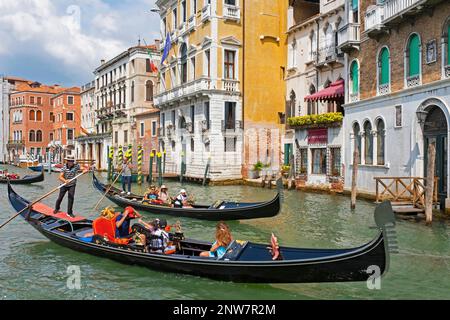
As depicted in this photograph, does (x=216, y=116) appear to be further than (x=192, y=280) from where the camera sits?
Yes

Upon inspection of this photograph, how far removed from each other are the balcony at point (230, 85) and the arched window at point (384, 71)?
880 centimetres

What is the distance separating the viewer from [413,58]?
1134cm

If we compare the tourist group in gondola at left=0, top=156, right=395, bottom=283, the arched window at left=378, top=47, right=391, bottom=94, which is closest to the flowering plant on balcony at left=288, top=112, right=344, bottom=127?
the arched window at left=378, top=47, right=391, bottom=94

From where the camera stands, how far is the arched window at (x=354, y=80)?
14.1 metres

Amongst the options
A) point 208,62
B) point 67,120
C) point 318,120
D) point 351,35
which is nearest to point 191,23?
point 208,62

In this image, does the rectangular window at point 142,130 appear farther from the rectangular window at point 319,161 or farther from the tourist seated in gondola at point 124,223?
the tourist seated in gondola at point 124,223

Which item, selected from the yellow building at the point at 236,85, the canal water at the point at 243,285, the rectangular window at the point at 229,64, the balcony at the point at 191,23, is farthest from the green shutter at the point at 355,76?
the balcony at the point at 191,23

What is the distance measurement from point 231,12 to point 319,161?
824cm

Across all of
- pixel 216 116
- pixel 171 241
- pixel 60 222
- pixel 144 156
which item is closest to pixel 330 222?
pixel 171 241

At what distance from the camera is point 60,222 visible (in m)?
7.71

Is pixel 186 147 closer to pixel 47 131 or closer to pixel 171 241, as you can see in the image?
pixel 171 241

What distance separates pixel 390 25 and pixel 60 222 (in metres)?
9.29

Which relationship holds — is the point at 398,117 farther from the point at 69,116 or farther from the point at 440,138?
the point at 69,116
